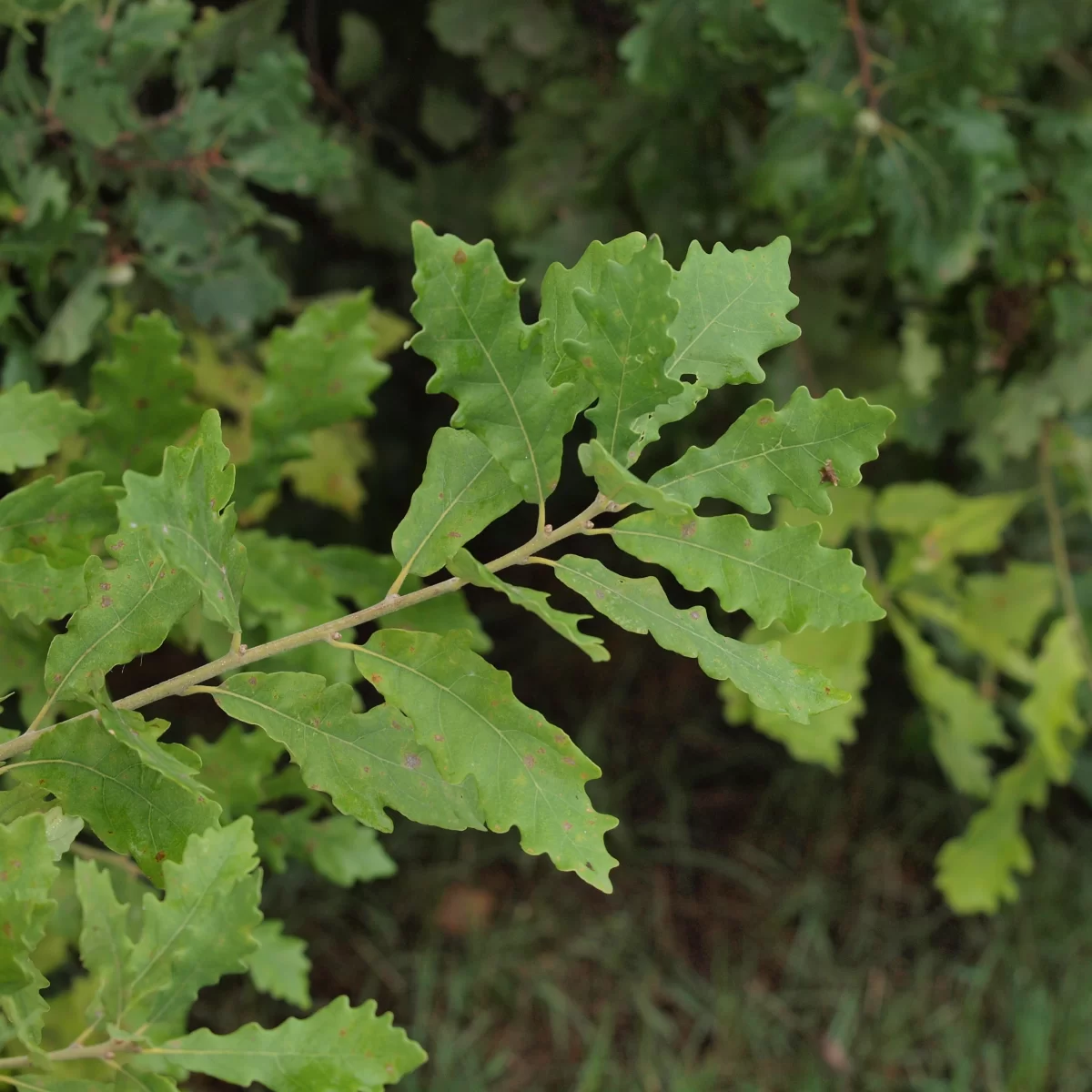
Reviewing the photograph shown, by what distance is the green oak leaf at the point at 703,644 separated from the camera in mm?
648

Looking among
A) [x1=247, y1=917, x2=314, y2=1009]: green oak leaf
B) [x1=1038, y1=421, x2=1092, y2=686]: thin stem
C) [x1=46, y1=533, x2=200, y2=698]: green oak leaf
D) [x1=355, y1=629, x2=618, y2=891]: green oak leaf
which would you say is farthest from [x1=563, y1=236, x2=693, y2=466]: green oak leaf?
[x1=1038, y1=421, x2=1092, y2=686]: thin stem

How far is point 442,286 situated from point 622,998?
194 cm

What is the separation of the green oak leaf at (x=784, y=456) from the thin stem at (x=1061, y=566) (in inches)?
50.1

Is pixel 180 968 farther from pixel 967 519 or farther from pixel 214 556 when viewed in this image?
pixel 967 519

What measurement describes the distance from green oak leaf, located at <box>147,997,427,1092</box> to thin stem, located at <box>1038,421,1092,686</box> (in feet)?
4.66

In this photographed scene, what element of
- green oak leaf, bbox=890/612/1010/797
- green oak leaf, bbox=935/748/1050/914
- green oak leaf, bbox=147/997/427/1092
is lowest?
green oak leaf, bbox=935/748/1050/914

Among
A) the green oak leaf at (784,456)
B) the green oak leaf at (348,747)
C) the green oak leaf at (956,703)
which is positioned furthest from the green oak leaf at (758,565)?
the green oak leaf at (956,703)

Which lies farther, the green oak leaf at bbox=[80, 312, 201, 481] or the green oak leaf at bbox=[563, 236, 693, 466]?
the green oak leaf at bbox=[80, 312, 201, 481]

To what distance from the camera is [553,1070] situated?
217 centimetres

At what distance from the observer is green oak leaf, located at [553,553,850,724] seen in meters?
0.65

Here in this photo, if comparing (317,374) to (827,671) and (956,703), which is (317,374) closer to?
(827,671)

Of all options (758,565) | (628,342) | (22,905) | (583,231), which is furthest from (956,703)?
(22,905)

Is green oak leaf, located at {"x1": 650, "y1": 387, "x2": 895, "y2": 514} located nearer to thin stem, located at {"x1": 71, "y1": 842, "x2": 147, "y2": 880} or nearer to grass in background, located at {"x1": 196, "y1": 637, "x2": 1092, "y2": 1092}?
thin stem, located at {"x1": 71, "y1": 842, "x2": 147, "y2": 880}

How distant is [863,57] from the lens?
4.72 feet
